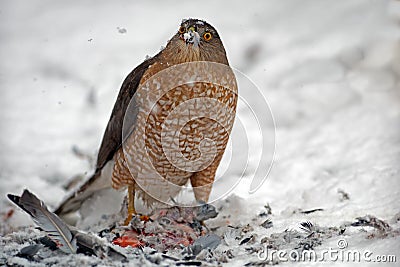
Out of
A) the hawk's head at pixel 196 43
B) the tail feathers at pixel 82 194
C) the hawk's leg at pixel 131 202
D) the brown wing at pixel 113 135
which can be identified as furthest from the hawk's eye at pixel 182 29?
the tail feathers at pixel 82 194

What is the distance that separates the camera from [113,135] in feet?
9.23

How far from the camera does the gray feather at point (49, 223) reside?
2018mm

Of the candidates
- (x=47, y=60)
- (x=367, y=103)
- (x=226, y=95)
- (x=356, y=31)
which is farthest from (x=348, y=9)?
(x=47, y=60)

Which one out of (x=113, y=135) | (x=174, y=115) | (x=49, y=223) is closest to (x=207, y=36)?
(x=174, y=115)

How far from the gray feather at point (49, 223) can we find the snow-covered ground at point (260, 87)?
1046 millimetres

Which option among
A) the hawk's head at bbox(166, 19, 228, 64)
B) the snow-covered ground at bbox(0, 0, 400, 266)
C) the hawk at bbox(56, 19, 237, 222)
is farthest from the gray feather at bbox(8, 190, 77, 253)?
the snow-covered ground at bbox(0, 0, 400, 266)

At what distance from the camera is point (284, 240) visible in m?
2.30

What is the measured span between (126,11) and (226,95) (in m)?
1.19

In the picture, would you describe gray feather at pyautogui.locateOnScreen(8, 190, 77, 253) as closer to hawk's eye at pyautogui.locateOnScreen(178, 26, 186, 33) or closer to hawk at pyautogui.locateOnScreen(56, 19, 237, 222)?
hawk at pyautogui.locateOnScreen(56, 19, 237, 222)

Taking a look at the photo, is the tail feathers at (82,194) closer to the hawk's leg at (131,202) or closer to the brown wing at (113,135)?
the brown wing at (113,135)

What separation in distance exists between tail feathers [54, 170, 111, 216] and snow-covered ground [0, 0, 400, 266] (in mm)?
273

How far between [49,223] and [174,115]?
0.77 m

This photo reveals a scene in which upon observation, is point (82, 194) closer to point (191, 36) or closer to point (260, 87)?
point (191, 36)

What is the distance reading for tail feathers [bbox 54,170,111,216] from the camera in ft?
10.1
